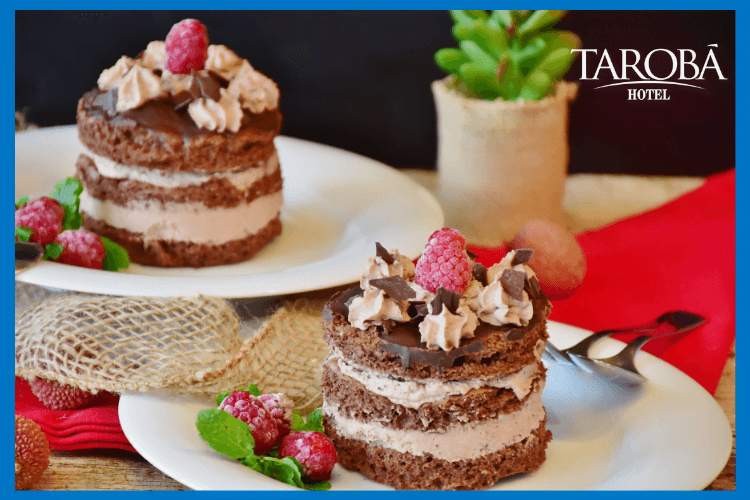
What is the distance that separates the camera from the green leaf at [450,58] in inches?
130

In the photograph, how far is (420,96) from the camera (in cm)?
405

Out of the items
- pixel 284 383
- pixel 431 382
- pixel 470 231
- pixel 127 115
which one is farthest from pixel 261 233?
pixel 431 382

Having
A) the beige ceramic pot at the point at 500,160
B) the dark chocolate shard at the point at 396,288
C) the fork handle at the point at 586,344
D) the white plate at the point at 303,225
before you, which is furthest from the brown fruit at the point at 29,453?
the beige ceramic pot at the point at 500,160

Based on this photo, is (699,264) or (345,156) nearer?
(699,264)

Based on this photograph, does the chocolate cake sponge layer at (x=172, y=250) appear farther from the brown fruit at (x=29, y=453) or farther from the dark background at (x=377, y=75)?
the brown fruit at (x=29, y=453)

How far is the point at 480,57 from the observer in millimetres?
3283

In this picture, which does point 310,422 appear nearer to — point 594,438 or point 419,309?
point 419,309

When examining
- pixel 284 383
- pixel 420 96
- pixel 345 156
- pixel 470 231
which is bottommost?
pixel 284 383

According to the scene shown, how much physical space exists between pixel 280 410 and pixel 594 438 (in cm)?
74

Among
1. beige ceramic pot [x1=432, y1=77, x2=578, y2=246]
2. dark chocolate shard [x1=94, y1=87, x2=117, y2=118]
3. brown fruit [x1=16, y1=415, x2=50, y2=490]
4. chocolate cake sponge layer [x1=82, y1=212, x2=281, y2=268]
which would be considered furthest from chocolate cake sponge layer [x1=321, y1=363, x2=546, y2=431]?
beige ceramic pot [x1=432, y1=77, x2=578, y2=246]

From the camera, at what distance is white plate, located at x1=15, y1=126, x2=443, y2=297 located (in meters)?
2.45

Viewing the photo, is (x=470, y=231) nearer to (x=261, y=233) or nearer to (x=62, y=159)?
(x=261, y=233)

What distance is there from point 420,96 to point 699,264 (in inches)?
61.6

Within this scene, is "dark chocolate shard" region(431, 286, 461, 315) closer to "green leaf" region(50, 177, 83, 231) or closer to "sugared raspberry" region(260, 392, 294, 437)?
"sugared raspberry" region(260, 392, 294, 437)
